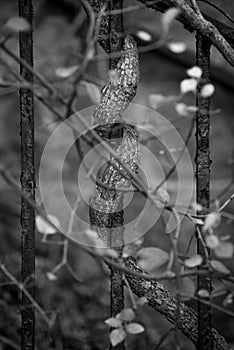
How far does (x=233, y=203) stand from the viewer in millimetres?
2707

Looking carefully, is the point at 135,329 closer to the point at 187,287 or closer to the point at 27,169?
the point at 187,287

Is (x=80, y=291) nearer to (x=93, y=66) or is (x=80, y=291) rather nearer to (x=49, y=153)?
(x=49, y=153)

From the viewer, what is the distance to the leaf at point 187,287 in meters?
1.00

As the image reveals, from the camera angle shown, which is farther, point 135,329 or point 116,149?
point 116,149

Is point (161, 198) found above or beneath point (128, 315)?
above

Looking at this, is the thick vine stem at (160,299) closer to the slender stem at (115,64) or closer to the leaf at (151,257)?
the slender stem at (115,64)

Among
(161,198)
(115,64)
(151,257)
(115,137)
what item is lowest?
(151,257)

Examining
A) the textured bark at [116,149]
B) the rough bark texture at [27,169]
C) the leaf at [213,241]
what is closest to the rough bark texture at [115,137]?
the textured bark at [116,149]

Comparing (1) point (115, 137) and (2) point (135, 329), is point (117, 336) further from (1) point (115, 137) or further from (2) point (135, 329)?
(1) point (115, 137)

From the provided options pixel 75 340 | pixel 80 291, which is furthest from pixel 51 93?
pixel 80 291

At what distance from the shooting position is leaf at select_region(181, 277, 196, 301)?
3.28 ft

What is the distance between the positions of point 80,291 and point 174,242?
1.68 meters

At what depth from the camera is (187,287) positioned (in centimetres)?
101

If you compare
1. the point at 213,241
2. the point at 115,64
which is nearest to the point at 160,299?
the point at 213,241
